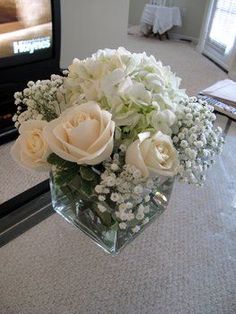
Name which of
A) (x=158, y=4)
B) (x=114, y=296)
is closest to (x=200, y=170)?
(x=114, y=296)

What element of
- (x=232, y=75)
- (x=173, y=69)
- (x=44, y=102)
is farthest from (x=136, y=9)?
(x=44, y=102)

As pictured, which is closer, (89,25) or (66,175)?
(66,175)

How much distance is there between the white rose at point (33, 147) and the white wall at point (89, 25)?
1768mm

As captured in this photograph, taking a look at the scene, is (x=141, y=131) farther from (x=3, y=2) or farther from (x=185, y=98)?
(x=3, y=2)

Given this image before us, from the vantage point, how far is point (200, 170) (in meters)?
0.53

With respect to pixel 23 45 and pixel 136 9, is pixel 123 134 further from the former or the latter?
pixel 136 9

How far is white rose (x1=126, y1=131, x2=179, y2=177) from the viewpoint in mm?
453

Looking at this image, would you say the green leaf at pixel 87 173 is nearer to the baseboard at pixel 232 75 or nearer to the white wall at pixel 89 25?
the white wall at pixel 89 25

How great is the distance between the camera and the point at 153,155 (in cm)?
45

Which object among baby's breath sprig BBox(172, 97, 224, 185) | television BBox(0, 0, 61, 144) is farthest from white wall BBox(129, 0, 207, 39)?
baby's breath sprig BBox(172, 97, 224, 185)

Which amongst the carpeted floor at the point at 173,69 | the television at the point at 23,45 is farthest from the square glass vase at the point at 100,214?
the television at the point at 23,45

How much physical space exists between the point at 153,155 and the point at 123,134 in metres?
0.08

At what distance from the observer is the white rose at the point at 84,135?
1.41 ft

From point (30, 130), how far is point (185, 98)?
307 mm
